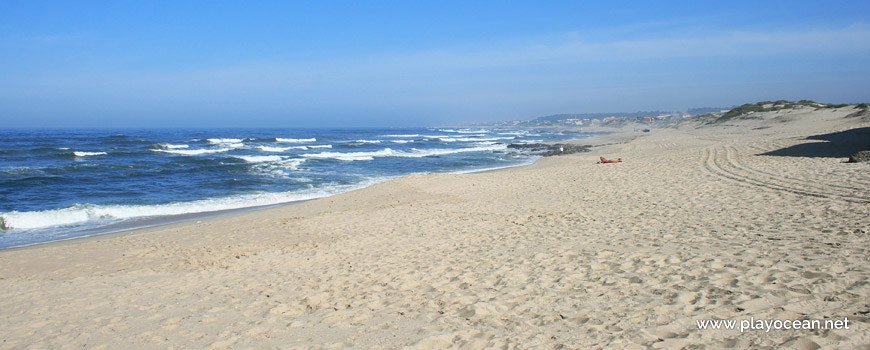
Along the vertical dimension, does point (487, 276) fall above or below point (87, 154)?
below

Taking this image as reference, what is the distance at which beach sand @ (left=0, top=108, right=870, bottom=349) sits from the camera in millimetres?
3699

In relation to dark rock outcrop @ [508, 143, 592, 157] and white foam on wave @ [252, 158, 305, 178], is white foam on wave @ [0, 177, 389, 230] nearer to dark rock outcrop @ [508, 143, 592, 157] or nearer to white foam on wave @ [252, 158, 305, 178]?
white foam on wave @ [252, 158, 305, 178]

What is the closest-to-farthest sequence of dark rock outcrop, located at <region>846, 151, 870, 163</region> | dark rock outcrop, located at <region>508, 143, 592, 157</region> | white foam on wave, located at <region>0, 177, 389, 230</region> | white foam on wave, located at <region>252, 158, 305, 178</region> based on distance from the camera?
dark rock outcrop, located at <region>846, 151, 870, 163</region>, white foam on wave, located at <region>0, 177, 389, 230</region>, white foam on wave, located at <region>252, 158, 305, 178</region>, dark rock outcrop, located at <region>508, 143, 592, 157</region>

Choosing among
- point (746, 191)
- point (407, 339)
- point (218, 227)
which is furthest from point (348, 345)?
point (746, 191)

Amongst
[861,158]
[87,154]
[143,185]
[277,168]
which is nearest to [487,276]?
[861,158]

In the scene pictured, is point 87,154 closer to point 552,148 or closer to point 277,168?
point 277,168

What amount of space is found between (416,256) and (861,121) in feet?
92.5

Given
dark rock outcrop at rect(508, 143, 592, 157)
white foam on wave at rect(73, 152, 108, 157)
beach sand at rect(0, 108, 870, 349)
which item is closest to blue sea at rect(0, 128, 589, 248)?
white foam on wave at rect(73, 152, 108, 157)

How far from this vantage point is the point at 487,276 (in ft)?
17.4

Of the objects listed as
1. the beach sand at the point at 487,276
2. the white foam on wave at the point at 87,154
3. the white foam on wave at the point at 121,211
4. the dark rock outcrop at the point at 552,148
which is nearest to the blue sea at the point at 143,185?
the white foam on wave at the point at 121,211

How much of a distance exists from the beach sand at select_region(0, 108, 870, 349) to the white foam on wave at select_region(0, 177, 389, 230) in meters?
3.23

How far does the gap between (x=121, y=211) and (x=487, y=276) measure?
12530 mm

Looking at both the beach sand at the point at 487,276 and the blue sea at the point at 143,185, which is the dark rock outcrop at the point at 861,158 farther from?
the blue sea at the point at 143,185

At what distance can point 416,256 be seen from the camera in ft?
21.6
